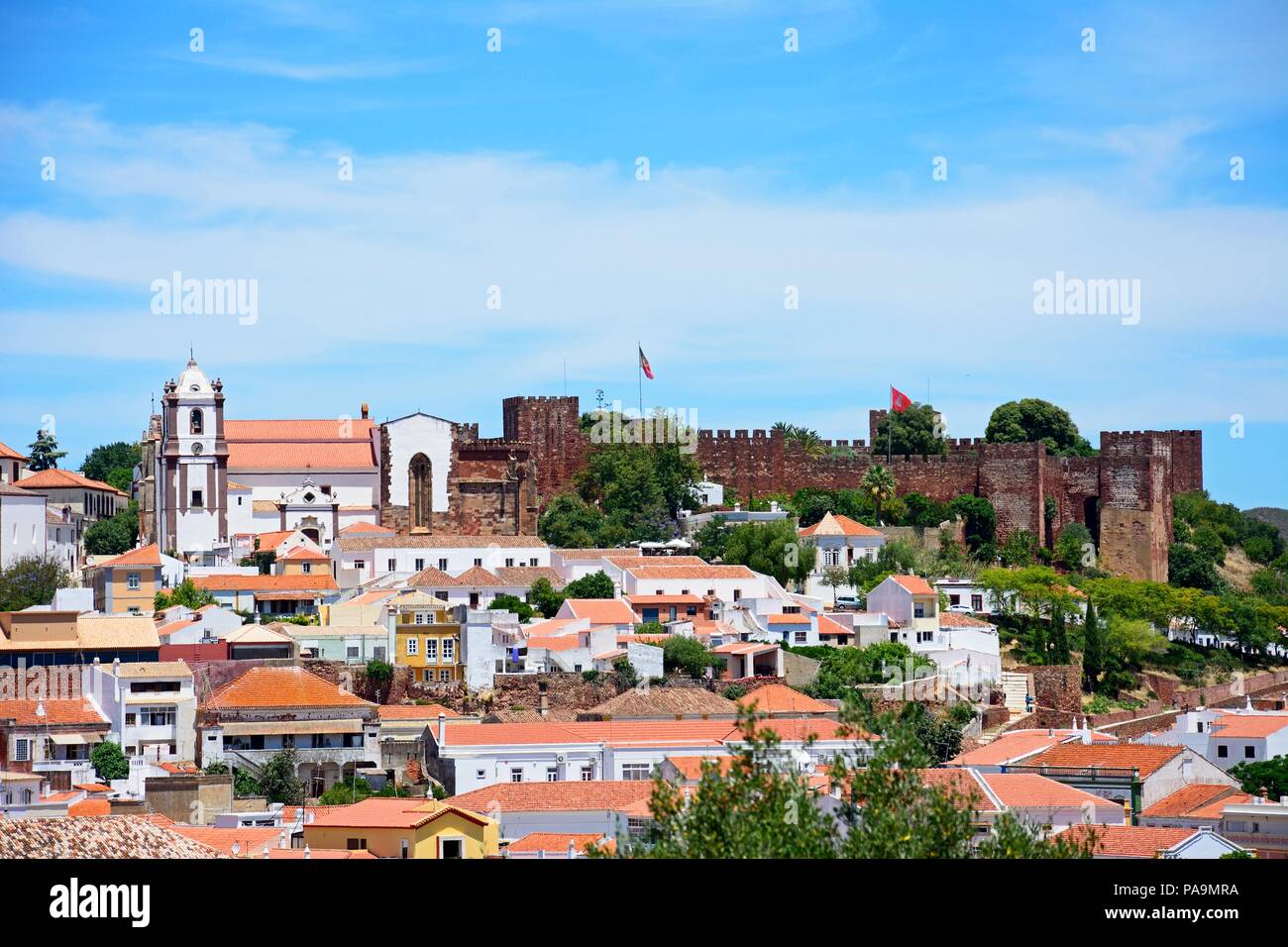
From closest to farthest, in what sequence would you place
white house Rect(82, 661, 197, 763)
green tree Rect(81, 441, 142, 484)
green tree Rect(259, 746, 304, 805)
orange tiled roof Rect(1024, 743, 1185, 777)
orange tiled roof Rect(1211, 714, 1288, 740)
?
orange tiled roof Rect(1024, 743, 1185, 777) → green tree Rect(259, 746, 304, 805) → white house Rect(82, 661, 197, 763) → orange tiled roof Rect(1211, 714, 1288, 740) → green tree Rect(81, 441, 142, 484)

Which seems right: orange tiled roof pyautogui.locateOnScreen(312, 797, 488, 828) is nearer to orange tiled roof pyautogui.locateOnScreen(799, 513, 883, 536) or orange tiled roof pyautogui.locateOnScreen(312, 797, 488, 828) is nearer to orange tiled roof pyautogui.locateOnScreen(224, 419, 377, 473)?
orange tiled roof pyautogui.locateOnScreen(799, 513, 883, 536)

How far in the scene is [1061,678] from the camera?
Answer: 127 ft

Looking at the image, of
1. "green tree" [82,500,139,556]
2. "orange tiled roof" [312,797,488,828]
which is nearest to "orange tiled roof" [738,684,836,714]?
"orange tiled roof" [312,797,488,828]

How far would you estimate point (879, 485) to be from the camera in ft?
165

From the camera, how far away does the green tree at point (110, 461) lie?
6669 cm

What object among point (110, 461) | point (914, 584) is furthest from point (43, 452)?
point (914, 584)

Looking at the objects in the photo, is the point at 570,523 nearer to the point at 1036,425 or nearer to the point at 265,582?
the point at 265,582

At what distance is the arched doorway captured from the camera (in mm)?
48312

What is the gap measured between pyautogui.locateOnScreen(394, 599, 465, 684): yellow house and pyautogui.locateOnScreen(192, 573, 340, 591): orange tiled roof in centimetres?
501

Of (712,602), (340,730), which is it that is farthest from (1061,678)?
(340,730)

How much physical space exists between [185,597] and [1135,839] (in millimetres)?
23271
